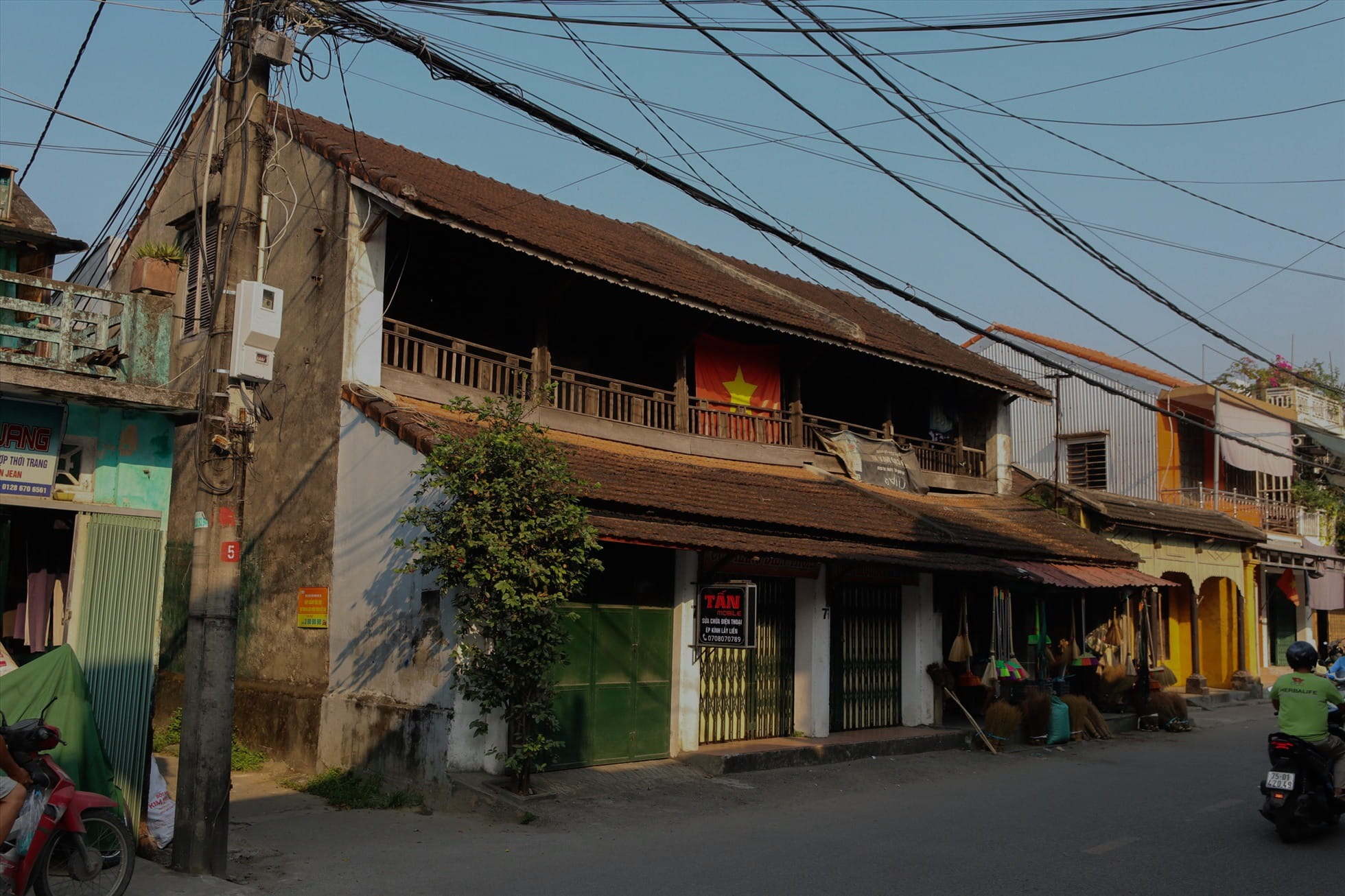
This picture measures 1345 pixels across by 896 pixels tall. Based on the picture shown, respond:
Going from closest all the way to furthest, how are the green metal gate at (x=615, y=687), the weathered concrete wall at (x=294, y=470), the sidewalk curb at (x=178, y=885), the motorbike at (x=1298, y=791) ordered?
the sidewalk curb at (x=178, y=885) < the motorbike at (x=1298, y=791) < the green metal gate at (x=615, y=687) < the weathered concrete wall at (x=294, y=470)

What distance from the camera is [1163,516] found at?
22781 millimetres

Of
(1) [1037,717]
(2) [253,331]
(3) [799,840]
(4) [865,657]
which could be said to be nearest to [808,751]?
(4) [865,657]

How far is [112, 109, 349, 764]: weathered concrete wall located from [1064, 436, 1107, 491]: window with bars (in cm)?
2011

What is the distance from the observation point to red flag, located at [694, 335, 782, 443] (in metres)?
15.8

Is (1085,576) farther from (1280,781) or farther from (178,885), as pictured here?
(178,885)

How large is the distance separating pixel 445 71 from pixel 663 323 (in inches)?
295

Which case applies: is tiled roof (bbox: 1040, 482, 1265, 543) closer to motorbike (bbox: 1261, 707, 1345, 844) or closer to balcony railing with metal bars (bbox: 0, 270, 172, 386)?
motorbike (bbox: 1261, 707, 1345, 844)

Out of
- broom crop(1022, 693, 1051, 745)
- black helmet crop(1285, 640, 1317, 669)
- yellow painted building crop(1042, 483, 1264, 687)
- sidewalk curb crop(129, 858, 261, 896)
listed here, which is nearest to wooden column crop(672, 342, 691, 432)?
broom crop(1022, 693, 1051, 745)

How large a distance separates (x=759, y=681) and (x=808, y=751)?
1.36m

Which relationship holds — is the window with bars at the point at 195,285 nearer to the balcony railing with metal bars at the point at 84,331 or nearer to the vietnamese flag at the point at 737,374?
the balcony railing with metal bars at the point at 84,331

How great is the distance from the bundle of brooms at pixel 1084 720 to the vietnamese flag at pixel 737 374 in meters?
6.37

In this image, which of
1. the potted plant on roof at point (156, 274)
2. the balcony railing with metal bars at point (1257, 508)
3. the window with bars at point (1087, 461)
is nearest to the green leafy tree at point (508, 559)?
the potted plant on roof at point (156, 274)

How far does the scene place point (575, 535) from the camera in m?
9.92

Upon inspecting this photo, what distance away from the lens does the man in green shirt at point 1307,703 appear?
8742 millimetres
